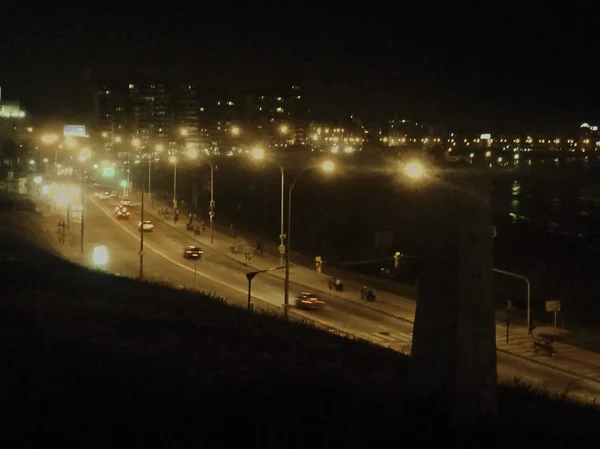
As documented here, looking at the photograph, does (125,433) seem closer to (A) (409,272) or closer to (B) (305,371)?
(B) (305,371)

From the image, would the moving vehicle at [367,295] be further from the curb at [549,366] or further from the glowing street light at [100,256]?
the glowing street light at [100,256]

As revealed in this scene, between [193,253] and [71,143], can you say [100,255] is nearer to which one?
[193,253]

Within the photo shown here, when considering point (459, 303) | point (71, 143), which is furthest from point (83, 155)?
point (459, 303)

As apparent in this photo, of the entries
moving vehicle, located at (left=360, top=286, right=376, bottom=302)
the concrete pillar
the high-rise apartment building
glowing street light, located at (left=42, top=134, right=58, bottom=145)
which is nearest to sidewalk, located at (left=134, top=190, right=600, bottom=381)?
moving vehicle, located at (left=360, top=286, right=376, bottom=302)

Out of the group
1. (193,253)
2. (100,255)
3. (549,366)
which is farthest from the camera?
(193,253)

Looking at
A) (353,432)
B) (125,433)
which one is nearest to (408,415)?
(353,432)
